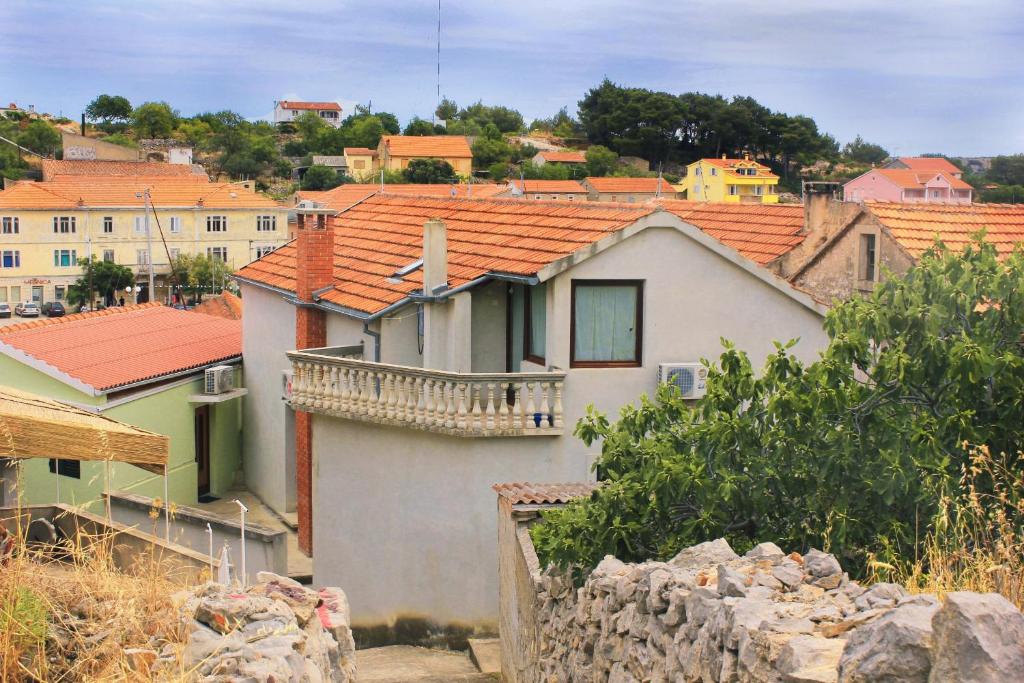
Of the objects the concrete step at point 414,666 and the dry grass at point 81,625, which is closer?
the dry grass at point 81,625

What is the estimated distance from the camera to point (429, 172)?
126625 millimetres

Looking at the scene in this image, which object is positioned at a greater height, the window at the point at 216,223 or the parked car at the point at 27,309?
the window at the point at 216,223

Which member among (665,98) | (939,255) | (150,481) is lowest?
(150,481)

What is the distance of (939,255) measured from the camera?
44.1ft

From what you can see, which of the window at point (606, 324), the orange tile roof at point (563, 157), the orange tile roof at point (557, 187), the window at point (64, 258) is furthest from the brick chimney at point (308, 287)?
the orange tile roof at point (563, 157)

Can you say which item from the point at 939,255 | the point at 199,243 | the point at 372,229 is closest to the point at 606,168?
the point at 199,243

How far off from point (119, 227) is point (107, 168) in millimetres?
30565

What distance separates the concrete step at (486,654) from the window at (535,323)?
4.53 m

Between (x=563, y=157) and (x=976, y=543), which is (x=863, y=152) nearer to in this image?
(x=563, y=157)

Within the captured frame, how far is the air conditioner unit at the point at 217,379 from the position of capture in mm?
27922

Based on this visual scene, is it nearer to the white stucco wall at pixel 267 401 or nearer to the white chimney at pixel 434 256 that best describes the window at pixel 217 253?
the white stucco wall at pixel 267 401

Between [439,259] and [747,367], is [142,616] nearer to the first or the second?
[747,367]

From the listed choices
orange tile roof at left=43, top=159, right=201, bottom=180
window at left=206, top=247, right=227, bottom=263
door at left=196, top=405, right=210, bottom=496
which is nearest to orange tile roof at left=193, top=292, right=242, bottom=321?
door at left=196, top=405, right=210, bottom=496

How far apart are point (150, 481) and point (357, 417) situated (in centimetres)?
611
